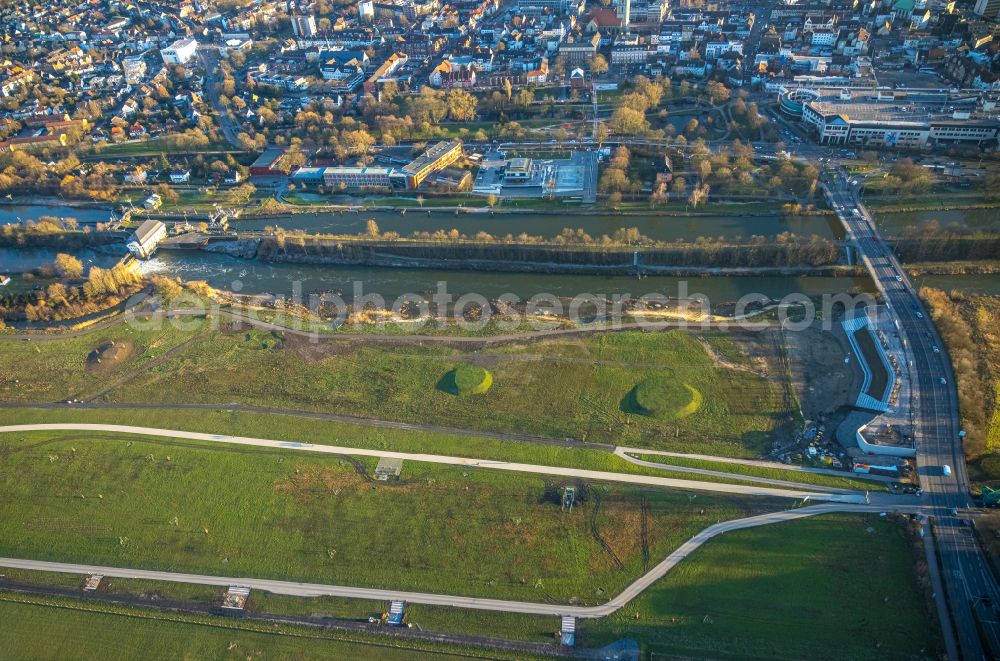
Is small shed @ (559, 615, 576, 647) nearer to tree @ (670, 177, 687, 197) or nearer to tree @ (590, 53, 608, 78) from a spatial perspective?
tree @ (670, 177, 687, 197)

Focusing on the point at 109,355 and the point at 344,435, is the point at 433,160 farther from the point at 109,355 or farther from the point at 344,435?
the point at 344,435

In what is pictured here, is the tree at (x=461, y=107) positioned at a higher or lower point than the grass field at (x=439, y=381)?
higher

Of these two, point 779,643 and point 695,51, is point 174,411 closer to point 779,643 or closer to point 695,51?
point 779,643

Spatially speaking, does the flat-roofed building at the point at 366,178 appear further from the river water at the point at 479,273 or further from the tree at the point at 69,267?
the tree at the point at 69,267

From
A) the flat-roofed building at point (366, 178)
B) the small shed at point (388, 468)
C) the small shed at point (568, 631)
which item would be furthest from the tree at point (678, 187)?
the small shed at point (568, 631)

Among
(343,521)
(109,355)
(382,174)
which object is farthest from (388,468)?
(382,174)

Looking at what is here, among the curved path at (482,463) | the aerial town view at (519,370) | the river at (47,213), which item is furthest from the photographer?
the river at (47,213)

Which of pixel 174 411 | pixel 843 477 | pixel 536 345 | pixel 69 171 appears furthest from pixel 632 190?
pixel 69 171
